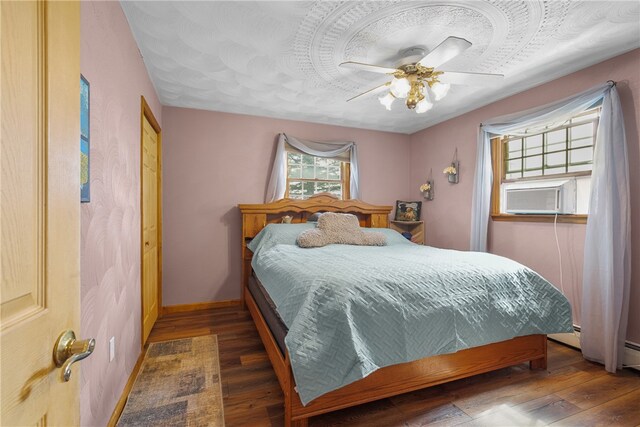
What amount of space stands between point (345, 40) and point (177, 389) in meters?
2.64

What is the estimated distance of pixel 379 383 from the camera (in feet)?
5.21

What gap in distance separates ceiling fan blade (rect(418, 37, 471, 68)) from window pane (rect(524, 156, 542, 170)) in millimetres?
1742

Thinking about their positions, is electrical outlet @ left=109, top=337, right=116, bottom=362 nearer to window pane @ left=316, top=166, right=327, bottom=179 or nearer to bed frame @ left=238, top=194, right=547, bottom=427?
bed frame @ left=238, top=194, right=547, bottom=427

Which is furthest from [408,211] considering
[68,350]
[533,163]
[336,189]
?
[68,350]

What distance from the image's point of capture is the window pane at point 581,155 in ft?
8.11

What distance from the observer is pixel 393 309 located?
61.3 inches

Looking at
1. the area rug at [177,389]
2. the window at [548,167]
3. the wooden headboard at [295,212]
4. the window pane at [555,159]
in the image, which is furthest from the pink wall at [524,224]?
the area rug at [177,389]

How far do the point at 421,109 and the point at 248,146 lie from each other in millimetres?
2168

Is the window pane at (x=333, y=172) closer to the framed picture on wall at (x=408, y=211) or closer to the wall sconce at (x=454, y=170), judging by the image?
the framed picture on wall at (x=408, y=211)

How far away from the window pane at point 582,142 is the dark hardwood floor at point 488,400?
1799mm

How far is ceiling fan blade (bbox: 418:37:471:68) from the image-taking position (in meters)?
1.69

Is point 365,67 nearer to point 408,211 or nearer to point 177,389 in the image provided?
point 177,389

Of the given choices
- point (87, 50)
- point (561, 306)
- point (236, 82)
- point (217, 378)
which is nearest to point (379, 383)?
point (217, 378)

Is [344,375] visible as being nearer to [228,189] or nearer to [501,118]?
[228,189]
